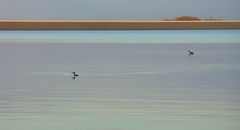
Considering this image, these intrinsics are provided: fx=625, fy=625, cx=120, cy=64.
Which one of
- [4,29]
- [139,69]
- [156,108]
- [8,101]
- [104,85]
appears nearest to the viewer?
[156,108]

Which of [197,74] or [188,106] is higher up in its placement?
[197,74]

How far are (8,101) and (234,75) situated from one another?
6.13 ft

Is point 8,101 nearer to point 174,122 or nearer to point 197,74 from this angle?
point 174,122

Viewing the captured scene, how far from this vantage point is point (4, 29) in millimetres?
13484

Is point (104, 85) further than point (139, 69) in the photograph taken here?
No

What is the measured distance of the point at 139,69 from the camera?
17.2 feet

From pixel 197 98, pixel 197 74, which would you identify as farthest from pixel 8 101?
pixel 197 74

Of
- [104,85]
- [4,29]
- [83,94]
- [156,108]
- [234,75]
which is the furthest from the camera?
[4,29]

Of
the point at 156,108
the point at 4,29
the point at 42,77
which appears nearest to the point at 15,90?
the point at 42,77

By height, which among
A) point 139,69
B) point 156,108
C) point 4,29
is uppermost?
point 4,29

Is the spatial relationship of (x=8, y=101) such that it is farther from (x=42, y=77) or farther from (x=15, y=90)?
(x=42, y=77)

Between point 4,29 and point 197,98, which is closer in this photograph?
point 197,98

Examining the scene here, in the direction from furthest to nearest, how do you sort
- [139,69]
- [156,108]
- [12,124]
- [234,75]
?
1. [139,69]
2. [234,75]
3. [156,108]
4. [12,124]

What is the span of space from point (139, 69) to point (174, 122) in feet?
8.56
